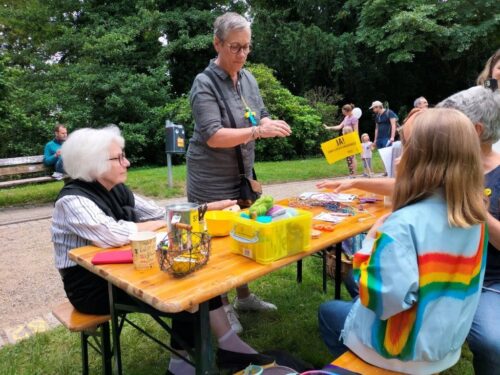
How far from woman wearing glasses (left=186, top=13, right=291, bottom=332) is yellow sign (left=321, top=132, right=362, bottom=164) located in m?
0.29

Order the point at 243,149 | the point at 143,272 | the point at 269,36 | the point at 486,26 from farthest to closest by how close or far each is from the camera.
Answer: the point at 269,36 → the point at 486,26 → the point at 243,149 → the point at 143,272

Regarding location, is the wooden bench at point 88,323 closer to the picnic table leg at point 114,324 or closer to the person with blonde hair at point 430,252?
the picnic table leg at point 114,324

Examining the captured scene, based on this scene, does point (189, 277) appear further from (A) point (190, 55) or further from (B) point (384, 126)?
(A) point (190, 55)

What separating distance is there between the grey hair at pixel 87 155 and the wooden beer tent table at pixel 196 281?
0.39m

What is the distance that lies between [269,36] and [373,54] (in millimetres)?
5125

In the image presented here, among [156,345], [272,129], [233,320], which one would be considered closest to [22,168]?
[156,345]

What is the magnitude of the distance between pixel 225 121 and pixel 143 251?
1.14 meters

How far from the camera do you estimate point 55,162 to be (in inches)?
323

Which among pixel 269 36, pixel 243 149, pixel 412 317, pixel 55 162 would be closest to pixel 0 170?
pixel 55 162

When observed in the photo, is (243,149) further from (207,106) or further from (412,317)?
(412,317)

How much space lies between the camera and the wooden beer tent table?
4.58 ft

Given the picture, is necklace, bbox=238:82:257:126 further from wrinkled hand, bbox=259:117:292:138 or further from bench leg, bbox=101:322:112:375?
bench leg, bbox=101:322:112:375

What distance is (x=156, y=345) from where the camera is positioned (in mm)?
2855

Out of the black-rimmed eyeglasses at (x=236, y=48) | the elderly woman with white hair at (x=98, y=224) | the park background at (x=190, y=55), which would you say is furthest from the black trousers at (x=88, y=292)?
the park background at (x=190, y=55)
